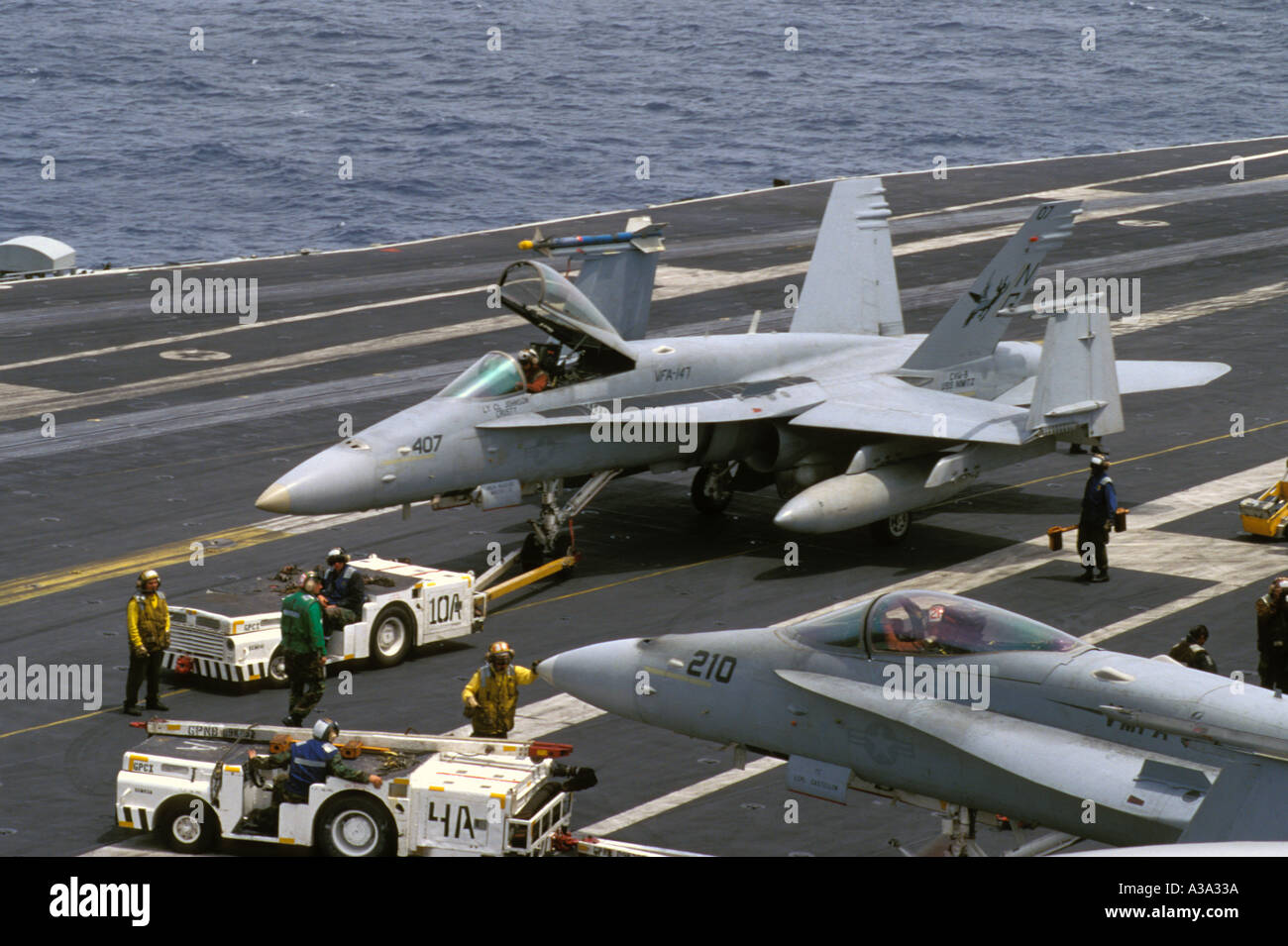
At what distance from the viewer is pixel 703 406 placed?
27.3 meters

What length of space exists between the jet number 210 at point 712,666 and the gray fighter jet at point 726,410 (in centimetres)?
965

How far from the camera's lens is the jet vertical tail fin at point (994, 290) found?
2947cm

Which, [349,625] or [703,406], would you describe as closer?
[349,625]

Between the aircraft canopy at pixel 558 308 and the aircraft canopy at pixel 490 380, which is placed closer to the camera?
the aircraft canopy at pixel 558 308

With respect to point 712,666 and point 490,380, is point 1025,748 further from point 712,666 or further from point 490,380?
point 490,380

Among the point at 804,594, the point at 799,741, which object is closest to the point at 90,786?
the point at 799,741

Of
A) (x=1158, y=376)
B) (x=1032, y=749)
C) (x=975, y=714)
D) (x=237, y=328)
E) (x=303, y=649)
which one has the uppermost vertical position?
(x=237, y=328)

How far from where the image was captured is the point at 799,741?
598 inches

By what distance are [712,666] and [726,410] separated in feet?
39.8

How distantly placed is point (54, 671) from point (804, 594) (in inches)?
434

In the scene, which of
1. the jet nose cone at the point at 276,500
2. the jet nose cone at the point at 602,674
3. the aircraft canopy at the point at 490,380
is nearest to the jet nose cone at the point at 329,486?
the jet nose cone at the point at 276,500

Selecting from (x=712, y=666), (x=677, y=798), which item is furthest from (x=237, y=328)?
(x=712, y=666)

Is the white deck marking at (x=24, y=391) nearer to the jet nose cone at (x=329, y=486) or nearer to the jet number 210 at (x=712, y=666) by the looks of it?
the jet nose cone at (x=329, y=486)
